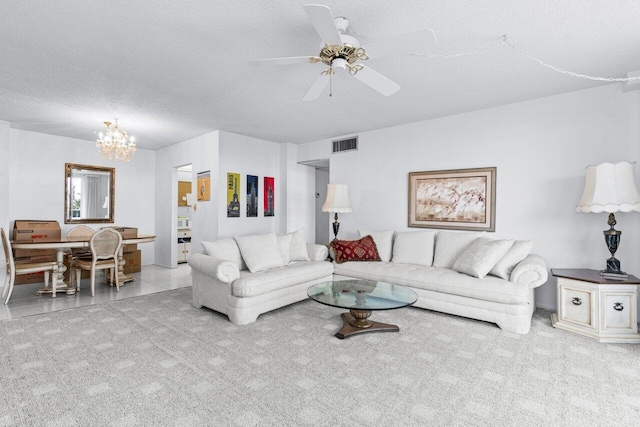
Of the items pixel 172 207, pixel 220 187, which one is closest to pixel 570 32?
pixel 220 187

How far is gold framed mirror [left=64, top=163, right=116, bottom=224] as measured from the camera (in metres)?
5.86

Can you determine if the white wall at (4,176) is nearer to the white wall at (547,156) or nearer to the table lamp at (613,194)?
the white wall at (547,156)

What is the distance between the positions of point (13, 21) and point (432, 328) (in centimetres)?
423

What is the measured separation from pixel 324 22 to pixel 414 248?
128 inches

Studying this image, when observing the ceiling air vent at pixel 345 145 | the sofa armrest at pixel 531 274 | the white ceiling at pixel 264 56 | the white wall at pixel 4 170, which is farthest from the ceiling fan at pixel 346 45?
the white wall at pixel 4 170

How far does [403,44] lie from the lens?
200cm

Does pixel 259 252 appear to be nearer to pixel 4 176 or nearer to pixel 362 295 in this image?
pixel 362 295

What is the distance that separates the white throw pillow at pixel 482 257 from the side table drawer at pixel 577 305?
623mm

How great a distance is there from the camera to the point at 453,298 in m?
3.47

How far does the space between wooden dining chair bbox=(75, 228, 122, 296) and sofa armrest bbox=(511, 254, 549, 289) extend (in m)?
5.07

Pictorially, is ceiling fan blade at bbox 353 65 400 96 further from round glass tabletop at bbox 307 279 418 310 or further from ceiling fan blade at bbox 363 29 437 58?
round glass tabletop at bbox 307 279 418 310

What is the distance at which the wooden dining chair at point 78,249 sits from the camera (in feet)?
15.9

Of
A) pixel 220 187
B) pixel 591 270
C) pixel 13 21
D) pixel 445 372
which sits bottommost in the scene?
pixel 445 372

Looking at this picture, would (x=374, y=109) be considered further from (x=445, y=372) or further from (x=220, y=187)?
(x=445, y=372)
